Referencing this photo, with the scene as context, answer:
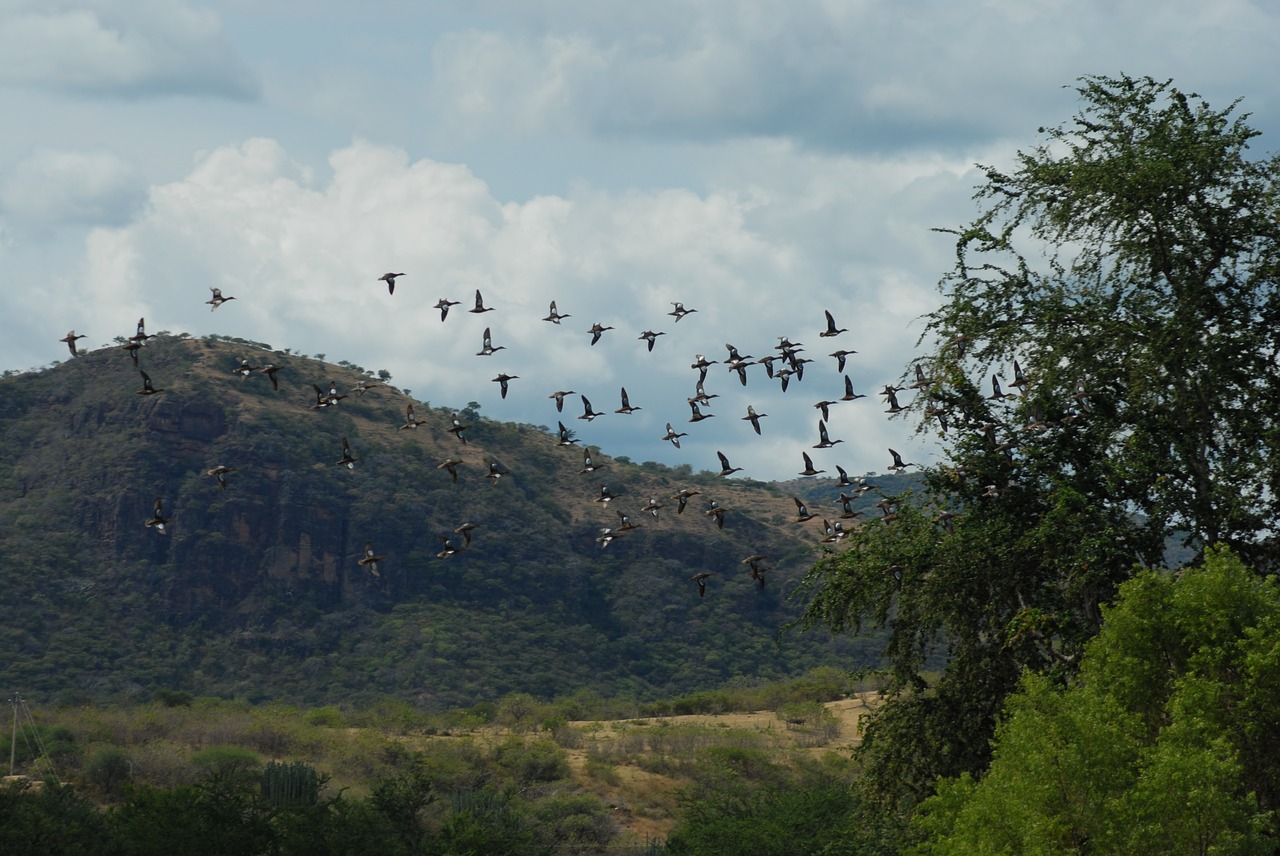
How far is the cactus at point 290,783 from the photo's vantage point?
50.9 metres

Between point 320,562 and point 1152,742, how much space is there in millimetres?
92780

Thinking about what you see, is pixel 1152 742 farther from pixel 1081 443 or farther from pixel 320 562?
pixel 320 562

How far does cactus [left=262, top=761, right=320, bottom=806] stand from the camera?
50872mm

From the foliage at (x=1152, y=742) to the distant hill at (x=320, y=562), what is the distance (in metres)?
73.3

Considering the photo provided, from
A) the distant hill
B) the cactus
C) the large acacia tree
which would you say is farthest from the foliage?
the distant hill

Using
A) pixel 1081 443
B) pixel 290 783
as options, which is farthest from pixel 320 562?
pixel 1081 443

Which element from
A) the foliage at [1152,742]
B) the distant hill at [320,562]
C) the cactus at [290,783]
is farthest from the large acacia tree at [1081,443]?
the distant hill at [320,562]

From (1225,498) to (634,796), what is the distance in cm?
4492

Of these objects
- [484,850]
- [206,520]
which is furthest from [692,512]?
[484,850]

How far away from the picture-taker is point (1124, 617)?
717 inches

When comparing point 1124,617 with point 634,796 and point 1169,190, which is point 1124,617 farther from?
point 634,796

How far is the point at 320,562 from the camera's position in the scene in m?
106

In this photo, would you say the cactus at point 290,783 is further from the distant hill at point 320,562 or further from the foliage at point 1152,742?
the distant hill at point 320,562

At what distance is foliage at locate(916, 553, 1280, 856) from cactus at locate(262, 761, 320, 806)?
35.5 meters
